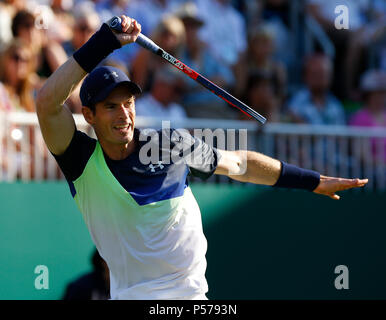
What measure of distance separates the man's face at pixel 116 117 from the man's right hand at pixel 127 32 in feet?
1.00

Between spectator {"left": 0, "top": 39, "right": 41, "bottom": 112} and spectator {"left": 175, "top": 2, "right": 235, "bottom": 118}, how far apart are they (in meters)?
1.83

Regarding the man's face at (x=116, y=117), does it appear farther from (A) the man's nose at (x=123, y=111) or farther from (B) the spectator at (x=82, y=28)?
(B) the spectator at (x=82, y=28)

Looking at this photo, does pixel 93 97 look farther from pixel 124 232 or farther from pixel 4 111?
pixel 4 111

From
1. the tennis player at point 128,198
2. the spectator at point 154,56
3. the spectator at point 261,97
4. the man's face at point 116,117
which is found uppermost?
the spectator at point 154,56

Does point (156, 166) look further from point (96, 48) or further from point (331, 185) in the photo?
point (331, 185)

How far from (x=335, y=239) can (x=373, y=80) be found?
2561 mm

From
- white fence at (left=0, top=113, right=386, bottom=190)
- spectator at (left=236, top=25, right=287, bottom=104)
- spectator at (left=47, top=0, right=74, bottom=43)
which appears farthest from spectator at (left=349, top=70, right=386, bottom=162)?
spectator at (left=47, top=0, right=74, bottom=43)

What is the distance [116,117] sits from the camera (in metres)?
4.26

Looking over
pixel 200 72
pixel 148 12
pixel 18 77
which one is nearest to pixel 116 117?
pixel 18 77

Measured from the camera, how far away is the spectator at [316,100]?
8492mm

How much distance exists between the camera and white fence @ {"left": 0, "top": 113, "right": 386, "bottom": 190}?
639cm

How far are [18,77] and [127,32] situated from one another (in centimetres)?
308

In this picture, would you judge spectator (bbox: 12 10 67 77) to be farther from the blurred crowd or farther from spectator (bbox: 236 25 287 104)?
spectator (bbox: 236 25 287 104)

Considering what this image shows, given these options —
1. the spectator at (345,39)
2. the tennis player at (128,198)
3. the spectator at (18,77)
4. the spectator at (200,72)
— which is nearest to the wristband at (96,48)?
the tennis player at (128,198)
